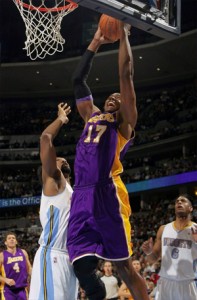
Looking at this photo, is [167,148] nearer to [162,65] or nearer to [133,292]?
[162,65]

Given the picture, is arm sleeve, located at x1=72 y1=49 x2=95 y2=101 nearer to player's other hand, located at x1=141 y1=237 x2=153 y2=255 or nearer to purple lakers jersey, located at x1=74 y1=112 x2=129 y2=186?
purple lakers jersey, located at x1=74 y1=112 x2=129 y2=186

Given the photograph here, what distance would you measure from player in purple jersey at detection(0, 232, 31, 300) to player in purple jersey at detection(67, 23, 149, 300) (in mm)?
3983

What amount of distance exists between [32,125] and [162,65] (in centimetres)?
780

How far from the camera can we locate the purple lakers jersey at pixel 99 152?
4.16 m

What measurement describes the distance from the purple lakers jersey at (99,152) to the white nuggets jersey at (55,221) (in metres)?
0.23

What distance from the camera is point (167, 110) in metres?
25.6

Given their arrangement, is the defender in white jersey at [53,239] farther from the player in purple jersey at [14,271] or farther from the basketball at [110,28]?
the player in purple jersey at [14,271]

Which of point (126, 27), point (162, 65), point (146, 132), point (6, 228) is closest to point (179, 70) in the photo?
point (162, 65)

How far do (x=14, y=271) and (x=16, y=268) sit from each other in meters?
0.05

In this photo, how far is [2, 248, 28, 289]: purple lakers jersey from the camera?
7871 millimetres

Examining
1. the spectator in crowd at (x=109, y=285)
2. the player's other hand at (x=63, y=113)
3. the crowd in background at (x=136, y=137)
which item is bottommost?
the spectator in crowd at (x=109, y=285)

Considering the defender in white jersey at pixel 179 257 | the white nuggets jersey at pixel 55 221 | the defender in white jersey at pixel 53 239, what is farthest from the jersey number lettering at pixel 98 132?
the defender in white jersey at pixel 179 257

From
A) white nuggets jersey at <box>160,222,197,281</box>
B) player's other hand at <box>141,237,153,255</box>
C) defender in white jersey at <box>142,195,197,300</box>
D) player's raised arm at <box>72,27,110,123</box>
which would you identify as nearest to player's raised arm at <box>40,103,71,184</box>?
player's raised arm at <box>72,27,110,123</box>

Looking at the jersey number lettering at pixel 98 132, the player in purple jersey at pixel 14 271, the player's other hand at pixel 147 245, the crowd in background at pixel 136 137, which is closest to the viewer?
the jersey number lettering at pixel 98 132
